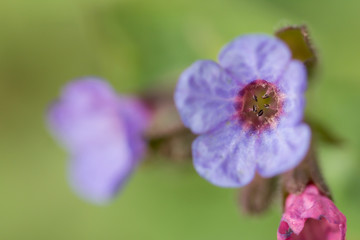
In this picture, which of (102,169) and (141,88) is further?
(141,88)

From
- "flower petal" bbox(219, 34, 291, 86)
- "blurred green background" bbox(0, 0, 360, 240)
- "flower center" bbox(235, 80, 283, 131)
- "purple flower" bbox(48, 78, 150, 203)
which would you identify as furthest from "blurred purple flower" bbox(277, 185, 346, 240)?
"purple flower" bbox(48, 78, 150, 203)

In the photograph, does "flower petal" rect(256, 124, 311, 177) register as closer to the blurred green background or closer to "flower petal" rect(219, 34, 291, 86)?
"flower petal" rect(219, 34, 291, 86)

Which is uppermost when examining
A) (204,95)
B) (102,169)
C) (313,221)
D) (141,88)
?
(141,88)

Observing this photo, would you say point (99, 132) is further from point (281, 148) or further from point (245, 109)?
point (281, 148)

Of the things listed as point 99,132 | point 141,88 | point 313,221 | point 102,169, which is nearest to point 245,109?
point 313,221

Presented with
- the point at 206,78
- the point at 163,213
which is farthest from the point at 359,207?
the point at 206,78

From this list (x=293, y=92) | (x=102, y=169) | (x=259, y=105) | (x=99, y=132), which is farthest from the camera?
(x=99, y=132)

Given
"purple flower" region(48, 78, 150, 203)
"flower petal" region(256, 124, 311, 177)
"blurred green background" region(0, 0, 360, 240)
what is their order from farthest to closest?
1. "blurred green background" region(0, 0, 360, 240)
2. "purple flower" region(48, 78, 150, 203)
3. "flower petal" region(256, 124, 311, 177)
